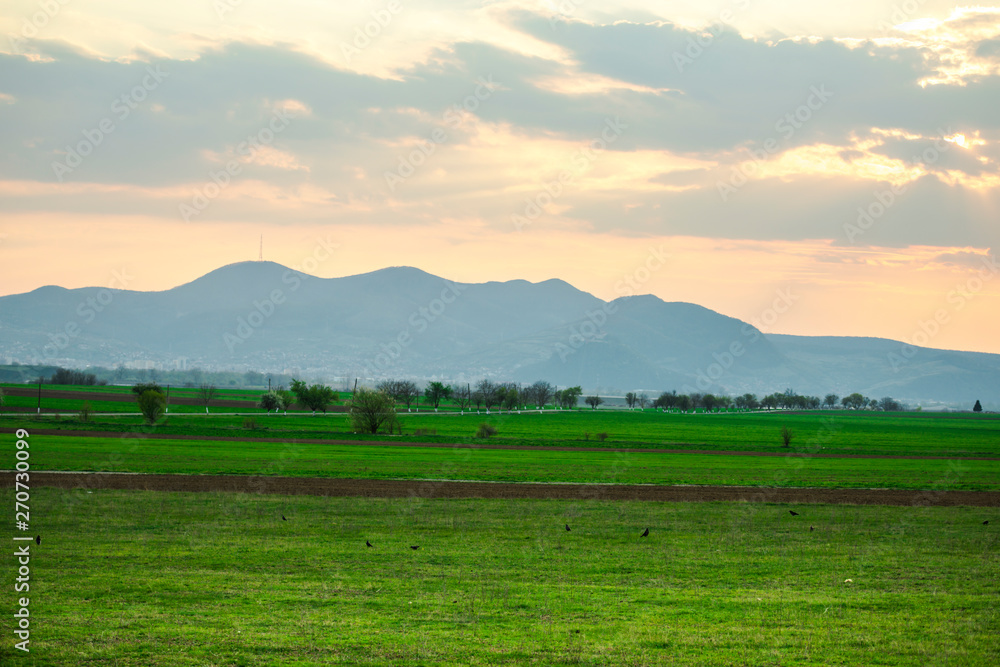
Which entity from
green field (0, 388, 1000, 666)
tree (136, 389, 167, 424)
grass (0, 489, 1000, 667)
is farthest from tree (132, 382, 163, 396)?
grass (0, 489, 1000, 667)

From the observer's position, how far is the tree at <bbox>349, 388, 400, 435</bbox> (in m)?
78.8

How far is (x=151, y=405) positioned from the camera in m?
75.2

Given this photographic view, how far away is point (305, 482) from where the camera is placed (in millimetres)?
33625

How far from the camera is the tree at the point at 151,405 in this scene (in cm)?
7519

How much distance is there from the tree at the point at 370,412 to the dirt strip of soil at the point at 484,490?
43.3 meters

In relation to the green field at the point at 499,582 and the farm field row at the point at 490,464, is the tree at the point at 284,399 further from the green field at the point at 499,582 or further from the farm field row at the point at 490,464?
the green field at the point at 499,582

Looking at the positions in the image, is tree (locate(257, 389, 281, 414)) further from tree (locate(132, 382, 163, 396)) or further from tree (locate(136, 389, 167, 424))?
tree (locate(136, 389, 167, 424))

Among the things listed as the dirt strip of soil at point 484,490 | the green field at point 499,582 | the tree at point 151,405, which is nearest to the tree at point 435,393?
the tree at point 151,405

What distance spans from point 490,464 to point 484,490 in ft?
44.2

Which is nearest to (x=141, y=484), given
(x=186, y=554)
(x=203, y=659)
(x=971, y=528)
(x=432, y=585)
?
(x=186, y=554)

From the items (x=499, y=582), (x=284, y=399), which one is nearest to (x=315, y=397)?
(x=284, y=399)

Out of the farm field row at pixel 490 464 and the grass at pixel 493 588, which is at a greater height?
the grass at pixel 493 588

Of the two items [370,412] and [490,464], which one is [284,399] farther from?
[490,464]

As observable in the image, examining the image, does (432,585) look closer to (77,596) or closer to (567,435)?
(77,596)
